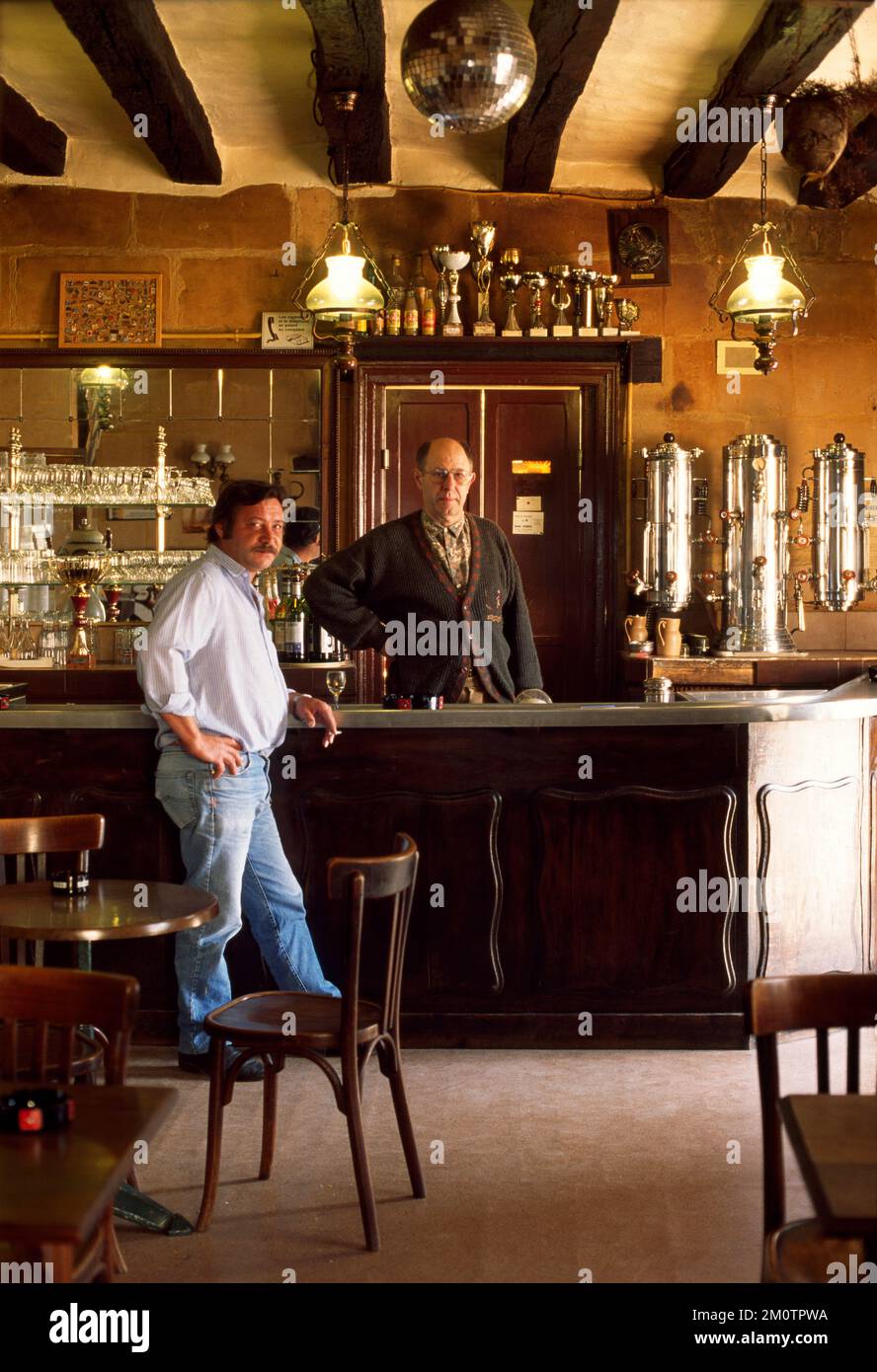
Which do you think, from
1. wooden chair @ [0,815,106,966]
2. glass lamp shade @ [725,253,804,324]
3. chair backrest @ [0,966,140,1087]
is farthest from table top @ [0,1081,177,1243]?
glass lamp shade @ [725,253,804,324]

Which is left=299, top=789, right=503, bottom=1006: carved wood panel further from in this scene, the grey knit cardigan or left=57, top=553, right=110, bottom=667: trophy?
left=57, top=553, right=110, bottom=667: trophy

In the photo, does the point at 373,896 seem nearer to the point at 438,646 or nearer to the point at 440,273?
the point at 438,646

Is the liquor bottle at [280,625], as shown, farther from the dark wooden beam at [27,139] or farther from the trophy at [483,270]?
the dark wooden beam at [27,139]

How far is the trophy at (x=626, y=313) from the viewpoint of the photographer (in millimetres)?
7723

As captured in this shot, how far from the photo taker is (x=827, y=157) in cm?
615

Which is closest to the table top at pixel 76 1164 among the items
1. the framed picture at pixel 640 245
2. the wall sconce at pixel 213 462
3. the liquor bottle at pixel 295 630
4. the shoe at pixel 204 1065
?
the shoe at pixel 204 1065

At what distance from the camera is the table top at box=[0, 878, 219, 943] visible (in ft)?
9.74

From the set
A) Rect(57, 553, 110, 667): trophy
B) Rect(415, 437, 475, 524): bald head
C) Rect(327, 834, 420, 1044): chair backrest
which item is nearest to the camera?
Rect(327, 834, 420, 1044): chair backrest

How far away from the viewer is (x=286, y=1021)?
3.13 metres

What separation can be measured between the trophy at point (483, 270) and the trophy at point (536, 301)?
0.21 m

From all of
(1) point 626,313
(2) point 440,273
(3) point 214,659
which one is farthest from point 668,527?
(3) point 214,659

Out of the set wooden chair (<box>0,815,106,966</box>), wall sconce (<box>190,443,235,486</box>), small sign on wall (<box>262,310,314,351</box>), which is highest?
small sign on wall (<box>262,310,314,351</box>)

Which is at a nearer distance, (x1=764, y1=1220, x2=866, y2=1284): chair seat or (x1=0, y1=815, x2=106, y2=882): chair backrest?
(x1=764, y1=1220, x2=866, y2=1284): chair seat

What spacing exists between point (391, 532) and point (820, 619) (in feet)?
12.8
